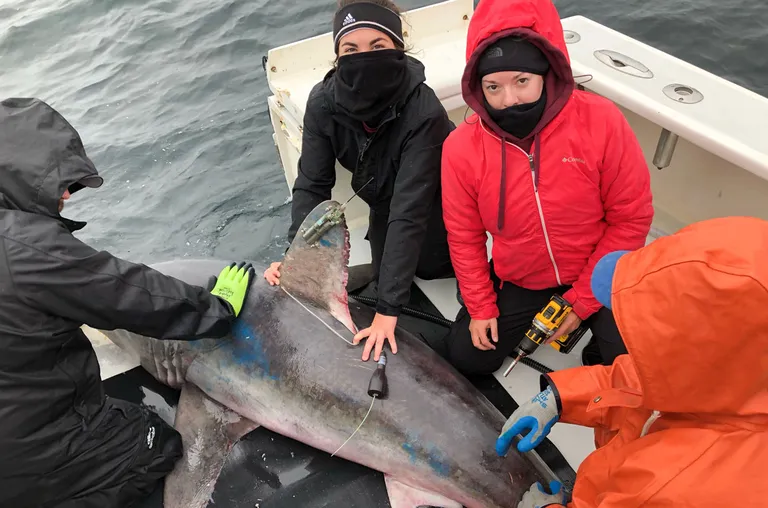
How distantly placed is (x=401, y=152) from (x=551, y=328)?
123cm

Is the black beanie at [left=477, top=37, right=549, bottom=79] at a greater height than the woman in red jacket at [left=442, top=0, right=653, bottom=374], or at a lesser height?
greater

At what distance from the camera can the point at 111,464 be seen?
2.41 meters

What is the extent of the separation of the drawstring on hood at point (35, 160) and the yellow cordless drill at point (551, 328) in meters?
2.19

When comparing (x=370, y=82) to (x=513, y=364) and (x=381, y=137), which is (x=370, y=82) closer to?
(x=381, y=137)

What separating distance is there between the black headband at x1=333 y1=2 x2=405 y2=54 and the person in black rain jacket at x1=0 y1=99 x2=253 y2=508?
1.29 meters

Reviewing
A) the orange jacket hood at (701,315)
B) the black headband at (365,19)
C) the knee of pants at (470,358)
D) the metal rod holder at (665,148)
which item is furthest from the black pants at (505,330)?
the black headband at (365,19)

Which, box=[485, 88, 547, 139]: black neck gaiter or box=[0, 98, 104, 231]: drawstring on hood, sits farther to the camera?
box=[485, 88, 547, 139]: black neck gaiter

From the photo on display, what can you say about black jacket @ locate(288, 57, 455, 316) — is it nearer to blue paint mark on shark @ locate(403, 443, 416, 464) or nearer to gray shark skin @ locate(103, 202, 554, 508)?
gray shark skin @ locate(103, 202, 554, 508)

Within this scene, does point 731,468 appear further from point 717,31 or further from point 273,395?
point 717,31

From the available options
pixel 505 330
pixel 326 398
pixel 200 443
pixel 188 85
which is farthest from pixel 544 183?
pixel 188 85

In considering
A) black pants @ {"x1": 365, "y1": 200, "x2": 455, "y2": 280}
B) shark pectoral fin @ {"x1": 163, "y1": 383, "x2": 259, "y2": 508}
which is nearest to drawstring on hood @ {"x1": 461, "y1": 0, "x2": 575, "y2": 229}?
black pants @ {"x1": 365, "y1": 200, "x2": 455, "y2": 280}

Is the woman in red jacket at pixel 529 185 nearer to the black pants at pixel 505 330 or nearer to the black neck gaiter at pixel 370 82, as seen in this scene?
the black pants at pixel 505 330

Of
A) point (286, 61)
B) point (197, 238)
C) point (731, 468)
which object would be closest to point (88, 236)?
point (197, 238)

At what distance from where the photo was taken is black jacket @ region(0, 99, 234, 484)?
1989mm
